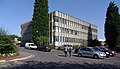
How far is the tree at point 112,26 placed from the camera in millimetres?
69312

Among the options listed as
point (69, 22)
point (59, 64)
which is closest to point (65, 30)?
point (69, 22)

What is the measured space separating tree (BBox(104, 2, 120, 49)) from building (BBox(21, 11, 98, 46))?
51.6 feet

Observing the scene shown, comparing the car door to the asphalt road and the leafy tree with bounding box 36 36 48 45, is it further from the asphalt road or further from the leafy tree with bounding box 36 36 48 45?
the leafy tree with bounding box 36 36 48 45

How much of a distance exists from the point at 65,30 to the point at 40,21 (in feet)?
40.7

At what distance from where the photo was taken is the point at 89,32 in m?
116

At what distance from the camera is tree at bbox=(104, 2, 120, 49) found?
227 ft

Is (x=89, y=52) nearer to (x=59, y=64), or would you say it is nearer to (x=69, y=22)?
(x=59, y=64)

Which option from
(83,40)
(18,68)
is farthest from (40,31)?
(18,68)

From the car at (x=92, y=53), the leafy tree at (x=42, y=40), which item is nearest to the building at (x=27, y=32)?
the leafy tree at (x=42, y=40)

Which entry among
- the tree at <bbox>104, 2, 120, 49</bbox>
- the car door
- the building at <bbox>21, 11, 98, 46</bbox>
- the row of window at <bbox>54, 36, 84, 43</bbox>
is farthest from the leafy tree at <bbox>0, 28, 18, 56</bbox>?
the row of window at <bbox>54, 36, 84, 43</bbox>

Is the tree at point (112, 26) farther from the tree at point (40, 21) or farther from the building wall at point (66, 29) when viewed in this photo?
the tree at point (40, 21)

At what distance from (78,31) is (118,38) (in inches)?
1236

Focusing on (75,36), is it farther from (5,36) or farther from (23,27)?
(5,36)

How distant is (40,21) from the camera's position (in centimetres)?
7550
